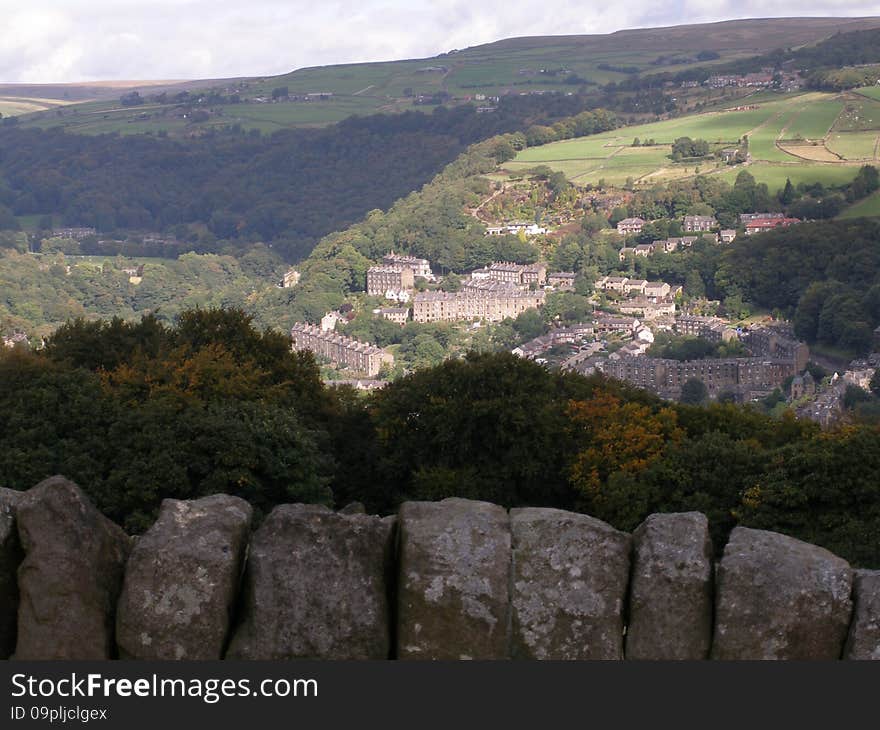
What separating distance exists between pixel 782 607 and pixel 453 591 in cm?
229

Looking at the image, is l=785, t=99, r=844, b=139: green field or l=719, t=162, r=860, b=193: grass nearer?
l=719, t=162, r=860, b=193: grass

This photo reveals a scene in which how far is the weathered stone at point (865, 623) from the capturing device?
32.6 ft

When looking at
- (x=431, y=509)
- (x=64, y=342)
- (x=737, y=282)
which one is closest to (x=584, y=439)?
(x=64, y=342)

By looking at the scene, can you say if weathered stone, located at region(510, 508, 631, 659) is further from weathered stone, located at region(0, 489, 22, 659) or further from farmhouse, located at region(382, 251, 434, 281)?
farmhouse, located at region(382, 251, 434, 281)

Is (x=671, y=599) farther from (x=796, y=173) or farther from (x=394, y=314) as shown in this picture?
(x=796, y=173)

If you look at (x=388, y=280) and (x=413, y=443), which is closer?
(x=413, y=443)

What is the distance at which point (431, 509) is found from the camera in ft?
35.6

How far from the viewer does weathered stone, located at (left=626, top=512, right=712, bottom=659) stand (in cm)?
1033

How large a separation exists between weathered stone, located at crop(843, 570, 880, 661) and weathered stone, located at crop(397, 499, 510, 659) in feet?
7.81

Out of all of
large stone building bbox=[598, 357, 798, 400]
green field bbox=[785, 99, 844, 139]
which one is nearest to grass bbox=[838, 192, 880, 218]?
green field bbox=[785, 99, 844, 139]

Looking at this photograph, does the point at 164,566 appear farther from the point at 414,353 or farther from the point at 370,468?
the point at 414,353

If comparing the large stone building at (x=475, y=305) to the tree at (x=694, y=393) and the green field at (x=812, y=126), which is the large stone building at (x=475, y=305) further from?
the green field at (x=812, y=126)

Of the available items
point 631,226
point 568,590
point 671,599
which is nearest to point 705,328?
point 631,226

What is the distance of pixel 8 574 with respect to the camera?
10562mm
